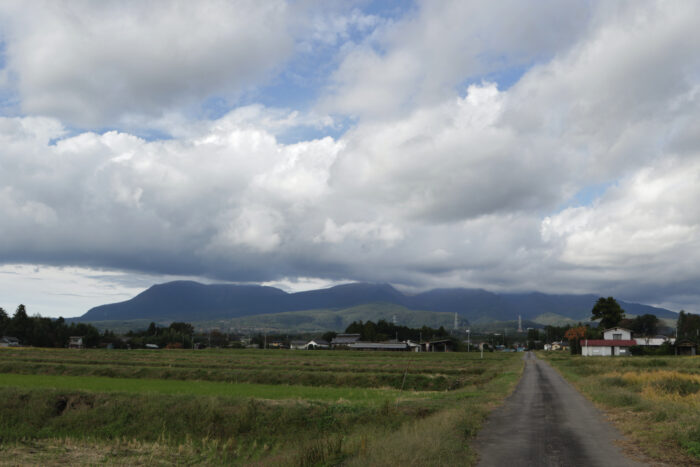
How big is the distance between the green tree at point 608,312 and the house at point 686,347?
25.6 m

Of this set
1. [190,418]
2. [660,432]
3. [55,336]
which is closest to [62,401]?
[190,418]

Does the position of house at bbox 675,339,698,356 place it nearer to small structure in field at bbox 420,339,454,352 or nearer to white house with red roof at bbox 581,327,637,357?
white house with red roof at bbox 581,327,637,357

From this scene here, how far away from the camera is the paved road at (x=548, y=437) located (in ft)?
51.9

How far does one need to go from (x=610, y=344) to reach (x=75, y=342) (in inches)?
6074

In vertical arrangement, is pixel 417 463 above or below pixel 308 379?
above

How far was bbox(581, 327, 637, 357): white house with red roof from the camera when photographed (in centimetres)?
11401

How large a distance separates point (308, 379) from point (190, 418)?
86.0 ft

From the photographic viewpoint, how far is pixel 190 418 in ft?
97.2

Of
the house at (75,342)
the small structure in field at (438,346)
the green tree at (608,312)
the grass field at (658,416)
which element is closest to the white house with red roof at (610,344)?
the green tree at (608,312)

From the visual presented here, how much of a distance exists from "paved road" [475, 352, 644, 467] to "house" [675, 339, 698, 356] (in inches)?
3737

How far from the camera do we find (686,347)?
10938 cm

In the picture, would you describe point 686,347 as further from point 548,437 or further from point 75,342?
point 75,342

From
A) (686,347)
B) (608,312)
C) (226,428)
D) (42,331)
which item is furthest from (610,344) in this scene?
(42,331)

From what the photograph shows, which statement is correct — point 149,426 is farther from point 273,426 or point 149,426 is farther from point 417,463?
point 417,463
